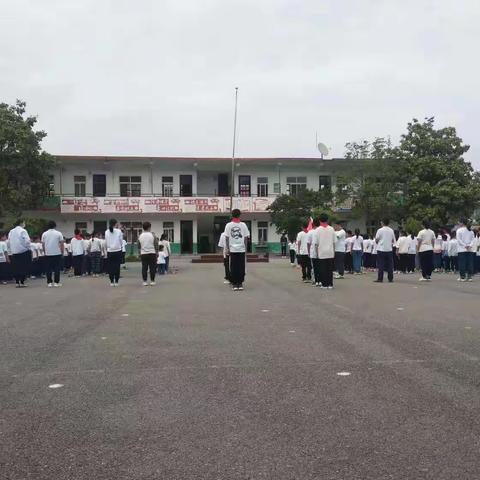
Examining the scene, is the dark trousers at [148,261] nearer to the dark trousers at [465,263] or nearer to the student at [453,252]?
the dark trousers at [465,263]

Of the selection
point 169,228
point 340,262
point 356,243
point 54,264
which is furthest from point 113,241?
point 169,228

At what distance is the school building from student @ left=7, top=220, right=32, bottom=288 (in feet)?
97.8

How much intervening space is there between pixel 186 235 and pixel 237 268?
1379 inches

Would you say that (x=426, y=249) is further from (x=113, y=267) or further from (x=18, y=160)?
(x=18, y=160)

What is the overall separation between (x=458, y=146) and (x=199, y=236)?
69.2 ft

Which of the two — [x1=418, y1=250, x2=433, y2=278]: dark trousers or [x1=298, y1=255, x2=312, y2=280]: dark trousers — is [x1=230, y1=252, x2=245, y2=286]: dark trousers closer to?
[x1=298, y1=255, x2=312, y2=280]: dark trousers

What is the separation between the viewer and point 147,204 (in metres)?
46.8

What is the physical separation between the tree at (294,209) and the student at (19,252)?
859 inches

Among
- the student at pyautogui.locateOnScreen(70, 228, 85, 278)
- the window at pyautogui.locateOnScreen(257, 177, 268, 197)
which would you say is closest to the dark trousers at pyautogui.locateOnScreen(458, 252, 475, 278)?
the student at pyautogui.locateOnScreen(70, 228, 85, 278)

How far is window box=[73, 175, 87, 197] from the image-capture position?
48.3 metres

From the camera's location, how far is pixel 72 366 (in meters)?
6.04

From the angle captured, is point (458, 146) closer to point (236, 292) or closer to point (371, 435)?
point (236, 292)

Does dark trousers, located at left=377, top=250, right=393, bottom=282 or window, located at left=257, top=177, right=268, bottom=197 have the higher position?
window, located at left=257, top=177, right=268, bottom=197

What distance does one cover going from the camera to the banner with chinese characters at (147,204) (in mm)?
46344
